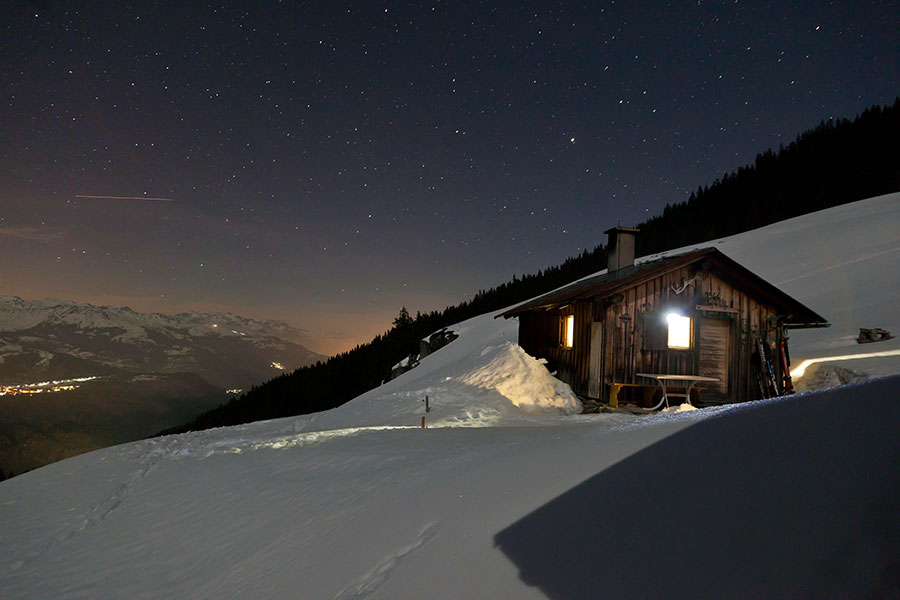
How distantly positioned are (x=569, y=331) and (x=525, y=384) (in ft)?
10.4

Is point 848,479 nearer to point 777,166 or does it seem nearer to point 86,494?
point 86,494

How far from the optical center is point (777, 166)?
7088cm

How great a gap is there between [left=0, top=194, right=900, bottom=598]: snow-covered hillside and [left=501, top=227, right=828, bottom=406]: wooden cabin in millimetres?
8454

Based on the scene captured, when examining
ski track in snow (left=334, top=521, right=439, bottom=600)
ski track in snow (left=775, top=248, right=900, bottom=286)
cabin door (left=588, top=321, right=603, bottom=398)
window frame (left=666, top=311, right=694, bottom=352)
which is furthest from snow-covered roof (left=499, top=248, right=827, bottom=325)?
ski track in snow (left=775, top=248, right=900, bottom=286)

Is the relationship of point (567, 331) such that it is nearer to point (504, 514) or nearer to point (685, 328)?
point (685, 328)

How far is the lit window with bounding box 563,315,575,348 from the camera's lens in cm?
1789

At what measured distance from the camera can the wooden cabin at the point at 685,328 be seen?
16016mm

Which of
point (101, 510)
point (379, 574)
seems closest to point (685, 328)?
point (379, 574)

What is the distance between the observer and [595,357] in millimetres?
16078

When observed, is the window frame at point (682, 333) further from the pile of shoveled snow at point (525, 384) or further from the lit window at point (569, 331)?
the pile of shoveled snow at point (525, 384)

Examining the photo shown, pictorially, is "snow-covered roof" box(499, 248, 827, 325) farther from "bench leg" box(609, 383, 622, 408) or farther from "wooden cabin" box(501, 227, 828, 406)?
"bench leg" box(609, 383, 622, 408)

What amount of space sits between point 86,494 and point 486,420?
980 centimetres

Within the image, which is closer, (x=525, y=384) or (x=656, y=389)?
(x=656, y=389)

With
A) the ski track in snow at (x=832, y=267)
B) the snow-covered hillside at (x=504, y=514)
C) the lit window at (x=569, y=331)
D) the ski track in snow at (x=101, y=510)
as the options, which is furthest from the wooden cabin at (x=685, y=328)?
the ski track in snow at (x=832, y=267)
